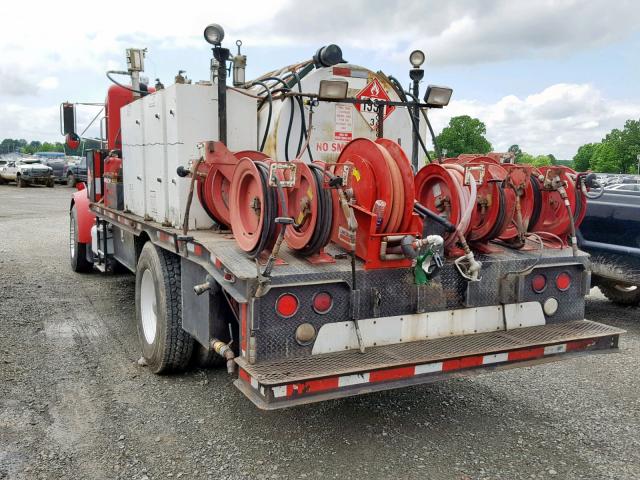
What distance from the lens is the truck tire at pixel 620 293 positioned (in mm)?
6938

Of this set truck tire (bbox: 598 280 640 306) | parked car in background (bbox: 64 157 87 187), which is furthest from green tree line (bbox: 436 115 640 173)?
truck tire (bbox: 598 280 640 306)

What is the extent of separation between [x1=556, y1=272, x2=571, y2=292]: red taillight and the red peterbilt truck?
0.08 feet

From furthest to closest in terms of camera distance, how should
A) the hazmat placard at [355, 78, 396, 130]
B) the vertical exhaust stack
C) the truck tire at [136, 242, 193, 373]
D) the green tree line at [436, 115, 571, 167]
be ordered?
1. the green tree line at [436, 115, 571, 167]
2. the hazmat placard at [355, 78, 396, 130]
3. the truck tire at [136, 242, 193, 373]
4. the vertical exhaust stack

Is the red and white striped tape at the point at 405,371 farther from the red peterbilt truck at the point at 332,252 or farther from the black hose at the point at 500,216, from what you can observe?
the black hose at the point at 500,216

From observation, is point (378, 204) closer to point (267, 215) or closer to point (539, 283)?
point (267, 215)

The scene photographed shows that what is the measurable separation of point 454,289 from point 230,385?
6.04ft

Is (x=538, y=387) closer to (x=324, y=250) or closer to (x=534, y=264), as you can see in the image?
(x=534, y=264)

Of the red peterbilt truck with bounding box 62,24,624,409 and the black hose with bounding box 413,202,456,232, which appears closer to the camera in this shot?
the red peterbilt truck with bounding box 62,24,624,409

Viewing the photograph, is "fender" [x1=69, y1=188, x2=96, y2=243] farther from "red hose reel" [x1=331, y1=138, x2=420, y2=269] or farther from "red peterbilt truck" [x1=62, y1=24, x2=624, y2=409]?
"red hose reel" [x1=331, y1=138, x2=420, y2=269]

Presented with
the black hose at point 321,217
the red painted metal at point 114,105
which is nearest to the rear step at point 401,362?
the black hose at point 321,217

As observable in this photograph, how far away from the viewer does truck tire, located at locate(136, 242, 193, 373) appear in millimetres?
4438

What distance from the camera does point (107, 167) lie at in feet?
22.2

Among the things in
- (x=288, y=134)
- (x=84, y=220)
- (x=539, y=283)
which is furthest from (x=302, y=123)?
(x=84, y=220)

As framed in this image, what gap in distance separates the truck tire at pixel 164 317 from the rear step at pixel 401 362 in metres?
1.32
